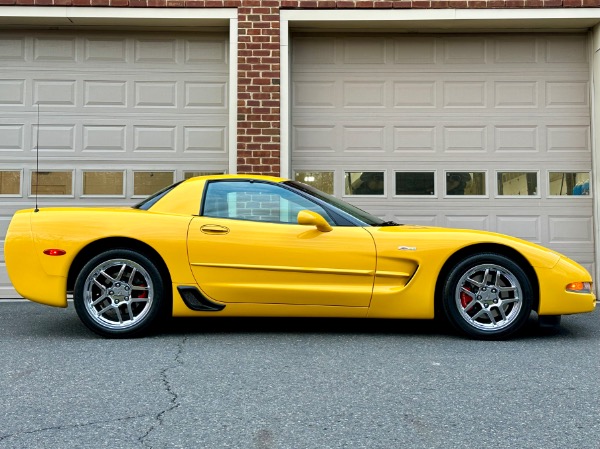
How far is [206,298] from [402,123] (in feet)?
14.4

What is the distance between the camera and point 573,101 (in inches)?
319

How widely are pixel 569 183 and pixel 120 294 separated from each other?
5976mm

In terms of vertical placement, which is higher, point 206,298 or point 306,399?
point 206,298

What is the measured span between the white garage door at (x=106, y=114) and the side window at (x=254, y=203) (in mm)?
3025

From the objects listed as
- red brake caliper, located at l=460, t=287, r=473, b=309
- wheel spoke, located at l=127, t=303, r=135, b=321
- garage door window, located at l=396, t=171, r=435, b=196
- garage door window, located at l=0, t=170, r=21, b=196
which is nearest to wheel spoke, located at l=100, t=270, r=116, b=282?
wheel spoke, located at l=127, t=303, r=135, b=321

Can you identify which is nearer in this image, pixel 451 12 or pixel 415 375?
pixel 415 375

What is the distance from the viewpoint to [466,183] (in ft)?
26.3

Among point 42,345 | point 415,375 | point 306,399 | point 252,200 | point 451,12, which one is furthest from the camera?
point 451,12

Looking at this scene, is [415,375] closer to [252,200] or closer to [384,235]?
[384,235]

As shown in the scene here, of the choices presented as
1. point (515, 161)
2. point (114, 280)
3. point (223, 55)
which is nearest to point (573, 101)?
point (515, 161)

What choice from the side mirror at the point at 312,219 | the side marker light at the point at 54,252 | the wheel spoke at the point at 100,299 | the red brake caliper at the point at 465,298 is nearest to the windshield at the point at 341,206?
the side mirror at the point at 312,219

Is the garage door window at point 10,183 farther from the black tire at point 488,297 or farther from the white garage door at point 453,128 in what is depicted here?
the black tire at point 488,297

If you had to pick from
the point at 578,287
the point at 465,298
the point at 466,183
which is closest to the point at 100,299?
the point at 465,298

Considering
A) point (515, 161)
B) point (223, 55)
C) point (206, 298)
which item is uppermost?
point (223, 55)
